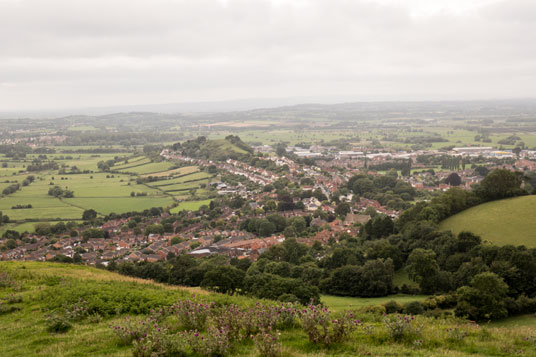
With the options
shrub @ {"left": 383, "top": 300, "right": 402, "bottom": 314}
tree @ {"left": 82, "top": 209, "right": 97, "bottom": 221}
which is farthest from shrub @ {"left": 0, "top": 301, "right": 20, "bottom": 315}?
tree @ {"left": 82, "top": 209, "right": 97, "bottom": 221}

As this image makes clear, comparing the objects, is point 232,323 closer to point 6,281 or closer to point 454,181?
point 6,281

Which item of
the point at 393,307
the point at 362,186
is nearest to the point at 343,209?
the point at 362,186

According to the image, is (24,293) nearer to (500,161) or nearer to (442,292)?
(442,292)

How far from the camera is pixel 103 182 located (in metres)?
80.7

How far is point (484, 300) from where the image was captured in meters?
19.4

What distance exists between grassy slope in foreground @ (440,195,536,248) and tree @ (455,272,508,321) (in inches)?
477

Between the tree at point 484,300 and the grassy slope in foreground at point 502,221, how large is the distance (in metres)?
12.1

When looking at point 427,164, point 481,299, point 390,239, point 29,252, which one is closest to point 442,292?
point 481,299

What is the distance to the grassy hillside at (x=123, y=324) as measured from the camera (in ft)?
27.3

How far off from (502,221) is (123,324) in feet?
→ 114

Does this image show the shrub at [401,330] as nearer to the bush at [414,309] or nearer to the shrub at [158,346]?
the shrub at [158,346]

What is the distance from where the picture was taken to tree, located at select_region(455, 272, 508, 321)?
63.0 ft

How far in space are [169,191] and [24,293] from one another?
202 feet

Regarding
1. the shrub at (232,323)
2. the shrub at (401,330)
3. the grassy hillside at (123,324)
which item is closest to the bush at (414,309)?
the grassy hillside at (123,324)
